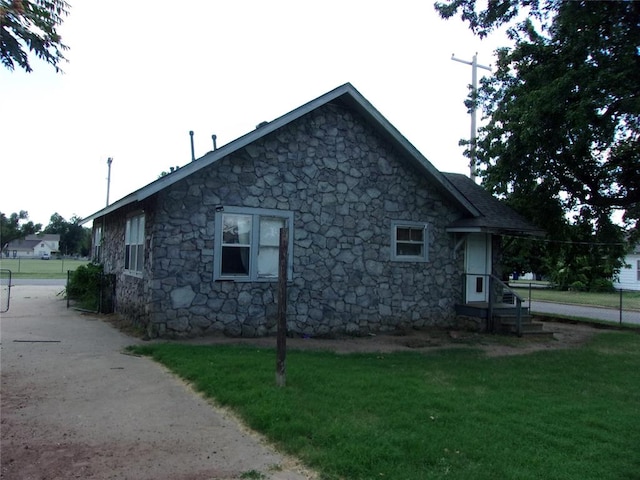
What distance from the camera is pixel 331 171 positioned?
12.1 metres

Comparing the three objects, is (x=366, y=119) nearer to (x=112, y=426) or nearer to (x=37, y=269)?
(x=112, y=426)

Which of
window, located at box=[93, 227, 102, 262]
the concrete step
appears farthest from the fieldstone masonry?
window, located at box=[93, 227, 102, 262]

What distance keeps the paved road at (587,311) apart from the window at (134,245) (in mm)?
14950

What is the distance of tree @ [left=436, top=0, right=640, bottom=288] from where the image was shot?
10.4 metres

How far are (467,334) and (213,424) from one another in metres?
8.76

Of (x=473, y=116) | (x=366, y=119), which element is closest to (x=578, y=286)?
(x=473, y=116)

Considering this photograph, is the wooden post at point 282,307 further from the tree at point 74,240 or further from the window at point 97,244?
the tree at point 74,240

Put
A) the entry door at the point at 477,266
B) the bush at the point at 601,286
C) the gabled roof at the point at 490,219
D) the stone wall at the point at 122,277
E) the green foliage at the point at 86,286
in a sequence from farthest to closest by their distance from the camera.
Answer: the bush at the point at 601,286 < the green foliage at the point at 86,286 < the entry door at the point at 477,266 < the gabled roof at the point at 490,219 < the stone wall at the point at 122,277

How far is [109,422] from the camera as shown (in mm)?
5422

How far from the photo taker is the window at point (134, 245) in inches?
478

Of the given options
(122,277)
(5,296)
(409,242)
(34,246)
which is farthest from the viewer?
(34,246)

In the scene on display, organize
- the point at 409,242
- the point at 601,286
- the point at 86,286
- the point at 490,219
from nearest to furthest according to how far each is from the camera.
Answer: the point at 409,242 < the point at 490,219 < the point at 86,286 < the point at 601,286

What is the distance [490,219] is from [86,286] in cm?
1224

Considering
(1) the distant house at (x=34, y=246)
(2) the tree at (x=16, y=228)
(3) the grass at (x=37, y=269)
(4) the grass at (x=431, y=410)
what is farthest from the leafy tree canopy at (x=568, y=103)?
(1) the distant house at (x=34, y=246)
